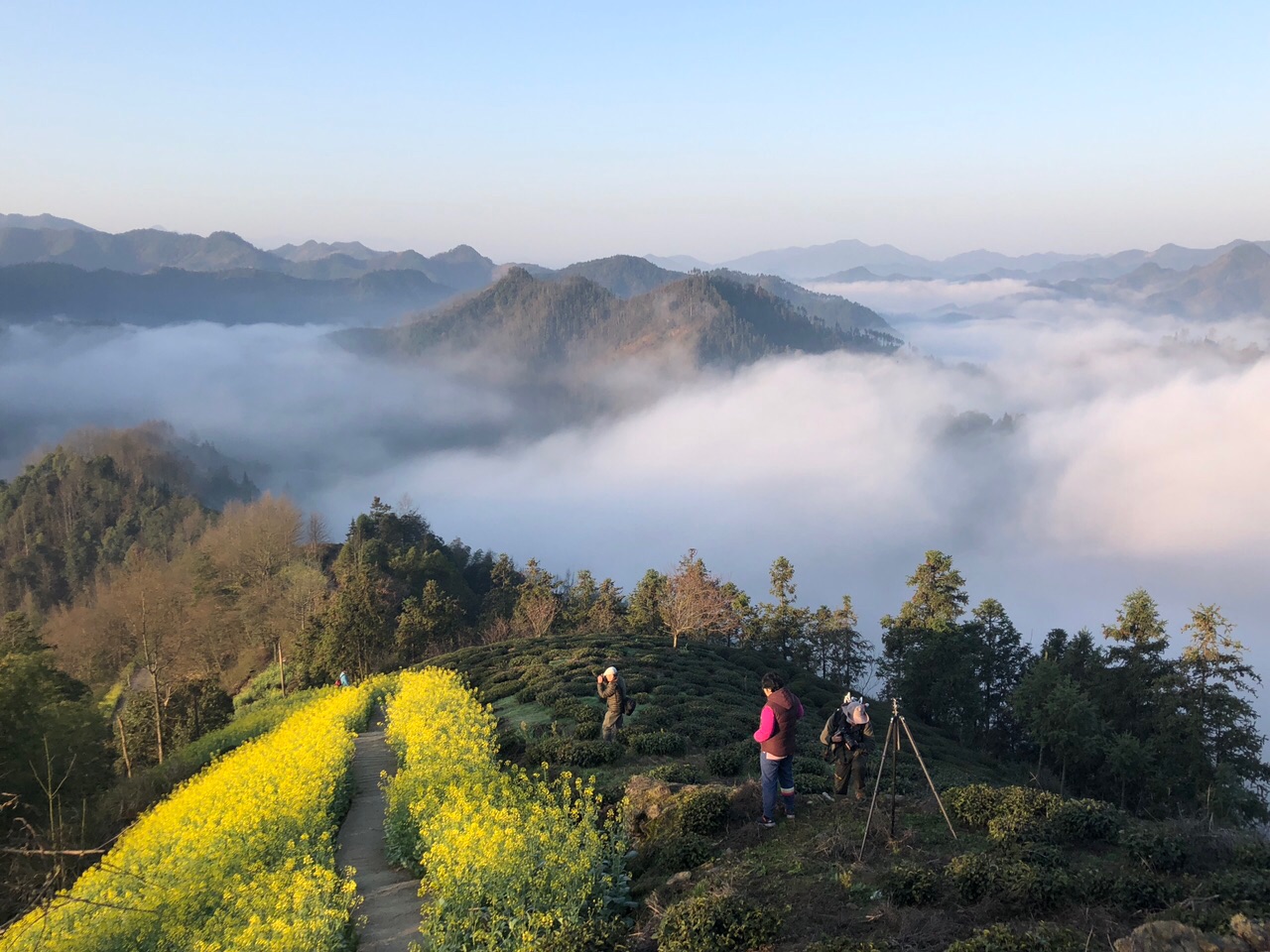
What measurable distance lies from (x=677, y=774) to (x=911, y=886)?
5.81 m

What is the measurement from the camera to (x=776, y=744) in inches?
422

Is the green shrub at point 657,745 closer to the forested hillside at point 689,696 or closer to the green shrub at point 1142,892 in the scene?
the forested hillside at point 689,696

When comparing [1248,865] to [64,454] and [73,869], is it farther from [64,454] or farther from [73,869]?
[64,454]

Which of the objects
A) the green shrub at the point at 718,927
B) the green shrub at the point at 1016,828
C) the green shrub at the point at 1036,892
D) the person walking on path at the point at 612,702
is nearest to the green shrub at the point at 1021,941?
the green shrub at the point at 1036,892

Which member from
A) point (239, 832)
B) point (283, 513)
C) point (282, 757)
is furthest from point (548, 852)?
point (283, 513)

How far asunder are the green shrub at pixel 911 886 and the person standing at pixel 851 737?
3.28 meters

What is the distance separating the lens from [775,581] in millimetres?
64438

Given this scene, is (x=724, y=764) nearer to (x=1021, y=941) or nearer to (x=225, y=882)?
(x=1021, y=941)

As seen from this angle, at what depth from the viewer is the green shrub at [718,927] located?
24.2 ft

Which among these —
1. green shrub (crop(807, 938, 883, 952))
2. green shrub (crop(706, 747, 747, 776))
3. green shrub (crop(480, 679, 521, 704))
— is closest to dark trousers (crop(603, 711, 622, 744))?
green shrub (crop(706, 747, 747, 776))

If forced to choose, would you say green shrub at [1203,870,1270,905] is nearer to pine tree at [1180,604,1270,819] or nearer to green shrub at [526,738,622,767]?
green shrub at [526,738,622,767]

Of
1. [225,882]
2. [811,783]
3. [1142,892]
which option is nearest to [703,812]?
[811,783]

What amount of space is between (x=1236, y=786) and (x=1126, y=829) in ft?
113

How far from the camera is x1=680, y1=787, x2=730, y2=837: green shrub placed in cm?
1077
